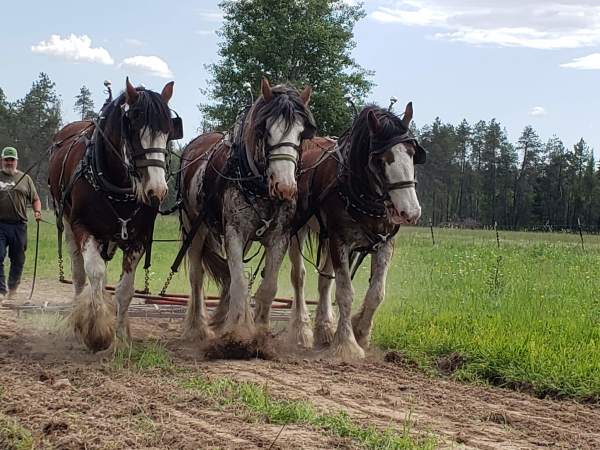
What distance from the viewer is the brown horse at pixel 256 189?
5887 millimetres

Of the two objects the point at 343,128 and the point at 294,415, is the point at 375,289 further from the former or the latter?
the point at 343,128

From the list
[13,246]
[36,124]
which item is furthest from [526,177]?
[13,246]

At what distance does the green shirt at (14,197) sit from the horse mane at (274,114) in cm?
459

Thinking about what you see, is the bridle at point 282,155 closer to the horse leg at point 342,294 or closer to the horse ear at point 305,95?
the horse ear at point 305,95

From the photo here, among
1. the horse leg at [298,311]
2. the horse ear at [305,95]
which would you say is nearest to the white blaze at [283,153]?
the horse ear at [305,95]

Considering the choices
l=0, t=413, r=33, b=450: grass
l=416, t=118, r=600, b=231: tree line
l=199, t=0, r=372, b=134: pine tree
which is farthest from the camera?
l=416, t=118, r=600, b=231: tree line

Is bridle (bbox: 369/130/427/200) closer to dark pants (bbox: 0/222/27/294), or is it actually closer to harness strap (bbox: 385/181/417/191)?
harness strap (bbox: 385/181/417/191)

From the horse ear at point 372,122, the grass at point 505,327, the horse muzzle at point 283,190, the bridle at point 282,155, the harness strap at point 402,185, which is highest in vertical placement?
the horse ear at point 372,122

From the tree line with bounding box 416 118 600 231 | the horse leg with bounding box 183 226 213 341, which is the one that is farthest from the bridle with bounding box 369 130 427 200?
the tree line with bounding box 416 118 600 231

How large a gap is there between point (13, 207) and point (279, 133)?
17.3ft

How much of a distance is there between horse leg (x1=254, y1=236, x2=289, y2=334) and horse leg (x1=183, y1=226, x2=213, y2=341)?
876mm

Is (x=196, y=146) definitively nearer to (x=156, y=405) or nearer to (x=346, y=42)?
(x=156, y=405)

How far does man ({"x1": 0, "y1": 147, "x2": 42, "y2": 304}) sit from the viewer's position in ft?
31.4

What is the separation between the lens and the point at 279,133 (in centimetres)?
591
